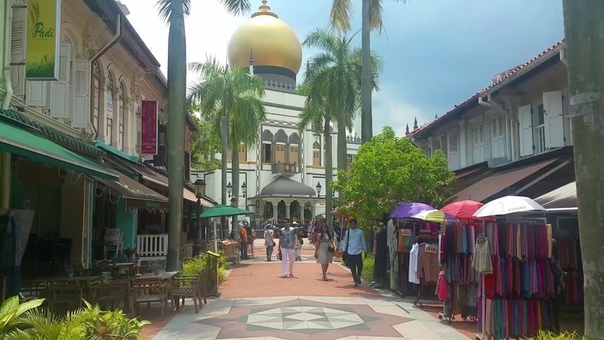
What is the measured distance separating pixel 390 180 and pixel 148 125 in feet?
29.1

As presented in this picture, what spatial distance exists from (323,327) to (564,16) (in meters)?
6.06

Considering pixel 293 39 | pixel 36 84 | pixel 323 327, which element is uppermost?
pixel 293 39

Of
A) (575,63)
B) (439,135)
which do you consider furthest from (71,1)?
(439,135)

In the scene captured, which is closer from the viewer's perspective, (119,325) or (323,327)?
(119,325)

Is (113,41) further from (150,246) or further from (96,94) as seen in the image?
(150,246)

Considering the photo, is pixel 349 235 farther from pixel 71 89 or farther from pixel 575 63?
pixel 575 63

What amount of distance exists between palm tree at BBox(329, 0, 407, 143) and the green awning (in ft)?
41.5

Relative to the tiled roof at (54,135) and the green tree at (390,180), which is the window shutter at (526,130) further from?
the tiled roof at (54,135)

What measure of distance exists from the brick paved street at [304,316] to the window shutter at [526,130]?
5.49m

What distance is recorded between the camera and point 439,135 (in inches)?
978

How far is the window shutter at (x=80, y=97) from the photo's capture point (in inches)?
551

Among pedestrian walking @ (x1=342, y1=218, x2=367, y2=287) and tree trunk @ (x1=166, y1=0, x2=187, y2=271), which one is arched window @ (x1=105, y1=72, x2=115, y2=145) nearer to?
tree trunk @ (x1=166, y1=0, x2=187, y2=271)

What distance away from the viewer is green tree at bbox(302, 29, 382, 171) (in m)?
26.2

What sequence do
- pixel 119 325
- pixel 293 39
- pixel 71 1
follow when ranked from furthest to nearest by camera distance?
pixel 293 39, pixel 71 1, pixel 119 325
